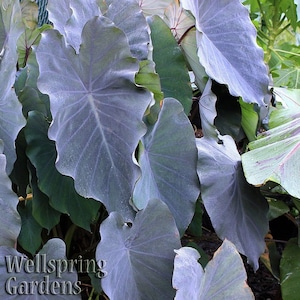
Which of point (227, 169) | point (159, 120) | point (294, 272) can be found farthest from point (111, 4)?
point (294, 272)

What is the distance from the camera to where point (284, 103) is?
114 cm

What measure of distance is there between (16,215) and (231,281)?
0.37m

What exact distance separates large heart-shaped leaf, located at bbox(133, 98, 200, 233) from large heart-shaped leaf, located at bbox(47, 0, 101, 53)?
218 millimetres

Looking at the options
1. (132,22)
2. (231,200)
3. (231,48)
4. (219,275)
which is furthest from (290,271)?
(132,22)

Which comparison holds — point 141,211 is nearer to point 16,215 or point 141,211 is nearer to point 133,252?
point 133,252

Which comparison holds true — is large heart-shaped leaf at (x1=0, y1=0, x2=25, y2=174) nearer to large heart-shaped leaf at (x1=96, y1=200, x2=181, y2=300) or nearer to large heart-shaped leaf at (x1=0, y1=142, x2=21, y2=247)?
large heart-shaped leaf at (x1=0, y1=142, x2=21, y2=247)

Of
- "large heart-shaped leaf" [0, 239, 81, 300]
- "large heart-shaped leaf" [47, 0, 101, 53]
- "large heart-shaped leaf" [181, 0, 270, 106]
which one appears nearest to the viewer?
"large heart-shaped leaf" [0, 239, 81, 300]

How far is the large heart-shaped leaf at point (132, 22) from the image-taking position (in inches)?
35.9

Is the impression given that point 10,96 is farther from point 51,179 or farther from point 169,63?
point 169,63

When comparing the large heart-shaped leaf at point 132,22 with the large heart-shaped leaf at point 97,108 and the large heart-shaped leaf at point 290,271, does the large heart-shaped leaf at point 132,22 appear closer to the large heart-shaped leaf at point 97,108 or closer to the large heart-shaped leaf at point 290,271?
the large heart-shaped leaf at point 97,108

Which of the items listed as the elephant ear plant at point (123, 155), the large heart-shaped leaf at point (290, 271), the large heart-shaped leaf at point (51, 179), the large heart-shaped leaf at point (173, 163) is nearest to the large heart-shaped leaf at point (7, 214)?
the elephant ear plant at point (123, 155)

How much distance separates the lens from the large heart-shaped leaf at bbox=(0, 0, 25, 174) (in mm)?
758

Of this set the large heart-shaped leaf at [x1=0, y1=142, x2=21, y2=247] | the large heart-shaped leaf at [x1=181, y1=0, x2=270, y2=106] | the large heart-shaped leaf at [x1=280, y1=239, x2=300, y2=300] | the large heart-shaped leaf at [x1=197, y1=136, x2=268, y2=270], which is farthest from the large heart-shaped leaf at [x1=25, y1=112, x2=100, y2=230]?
the large heart-shaped leaf at [x1=280, y1=239, x2=300, y2=300]

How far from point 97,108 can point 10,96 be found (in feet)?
0.51
